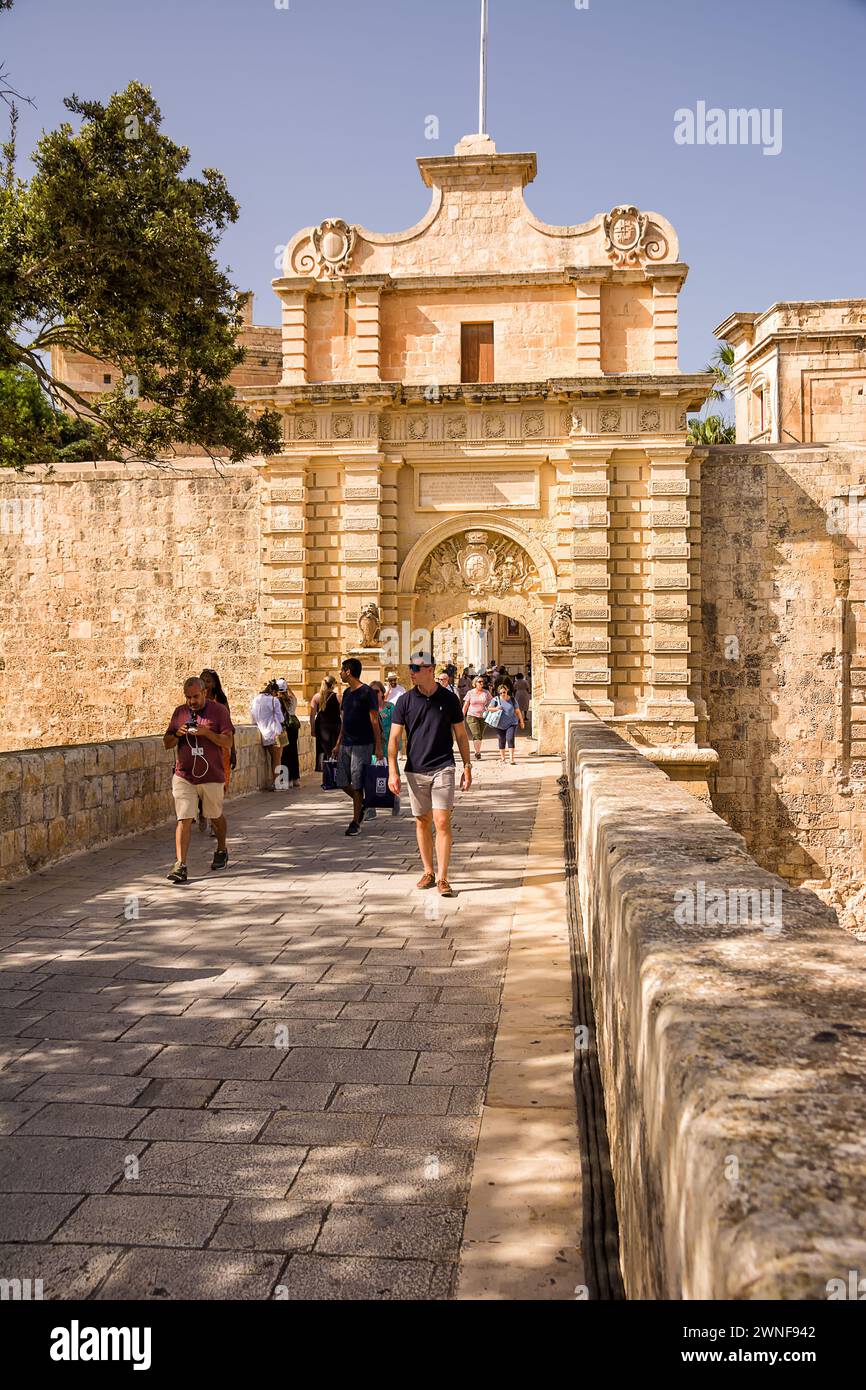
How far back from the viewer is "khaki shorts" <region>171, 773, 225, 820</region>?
25.4 ft

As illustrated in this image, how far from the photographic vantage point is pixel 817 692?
1930 cm

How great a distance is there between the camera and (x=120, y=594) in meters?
21.2

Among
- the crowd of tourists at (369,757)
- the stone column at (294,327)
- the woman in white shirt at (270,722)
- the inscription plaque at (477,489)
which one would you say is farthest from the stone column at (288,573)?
the crowd of tourists at (369,757)

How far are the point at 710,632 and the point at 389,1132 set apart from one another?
664 inches

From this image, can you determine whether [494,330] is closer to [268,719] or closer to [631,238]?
[631,238]

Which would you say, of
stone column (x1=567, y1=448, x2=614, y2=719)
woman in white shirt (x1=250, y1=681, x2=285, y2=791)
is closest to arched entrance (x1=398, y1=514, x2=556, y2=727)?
stone column (x1=567, y1=448, x2=614, y2=719)

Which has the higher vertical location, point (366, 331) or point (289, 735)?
point (366, 331)

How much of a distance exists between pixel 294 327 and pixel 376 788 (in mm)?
11964

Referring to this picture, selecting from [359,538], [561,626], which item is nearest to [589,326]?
[561,626]

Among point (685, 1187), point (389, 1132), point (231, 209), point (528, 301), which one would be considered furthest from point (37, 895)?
point (528, 301)

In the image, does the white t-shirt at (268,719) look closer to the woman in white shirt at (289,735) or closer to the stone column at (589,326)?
the woman in white shirt at (289,735)

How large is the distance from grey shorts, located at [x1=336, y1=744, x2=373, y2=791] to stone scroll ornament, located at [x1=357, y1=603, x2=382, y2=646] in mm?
8831

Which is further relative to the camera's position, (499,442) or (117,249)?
(499,442)

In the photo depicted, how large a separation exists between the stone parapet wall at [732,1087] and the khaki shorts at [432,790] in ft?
13.5
